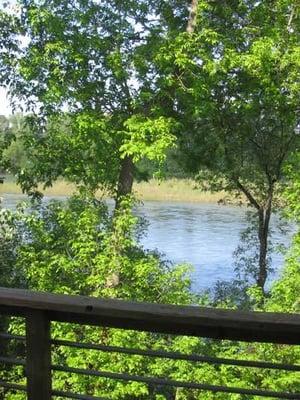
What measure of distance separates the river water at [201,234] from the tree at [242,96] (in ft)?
4.98

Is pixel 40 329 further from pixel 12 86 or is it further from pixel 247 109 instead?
pixel 247 109

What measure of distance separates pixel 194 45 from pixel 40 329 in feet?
26.7

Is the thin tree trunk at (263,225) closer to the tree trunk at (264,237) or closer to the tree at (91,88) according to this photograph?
the tree trunk at (264,237)

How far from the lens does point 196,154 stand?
12.9m

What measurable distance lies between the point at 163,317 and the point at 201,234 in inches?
699

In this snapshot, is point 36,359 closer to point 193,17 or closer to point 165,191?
point 193,17

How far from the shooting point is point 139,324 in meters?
1.60

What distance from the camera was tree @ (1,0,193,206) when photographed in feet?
30.7

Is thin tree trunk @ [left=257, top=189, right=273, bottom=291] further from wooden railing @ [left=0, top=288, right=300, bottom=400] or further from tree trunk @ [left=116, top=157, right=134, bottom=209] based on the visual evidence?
wooden railing @ [left=0, top=288, right=300, bottom=400]

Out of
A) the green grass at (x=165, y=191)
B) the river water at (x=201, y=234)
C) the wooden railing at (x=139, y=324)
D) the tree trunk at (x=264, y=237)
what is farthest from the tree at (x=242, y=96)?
the wooden railing at (x=139, y=324)

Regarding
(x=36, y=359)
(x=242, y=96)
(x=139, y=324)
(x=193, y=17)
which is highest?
(x=193, y=17)

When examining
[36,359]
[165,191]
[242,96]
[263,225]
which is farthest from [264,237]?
[36,359]

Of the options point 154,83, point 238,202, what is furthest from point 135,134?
point 238,202

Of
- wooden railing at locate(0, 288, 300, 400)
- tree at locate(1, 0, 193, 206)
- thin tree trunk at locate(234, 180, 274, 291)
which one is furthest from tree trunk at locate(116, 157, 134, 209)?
wooden railing at locate(0, 288, 300, 400)
